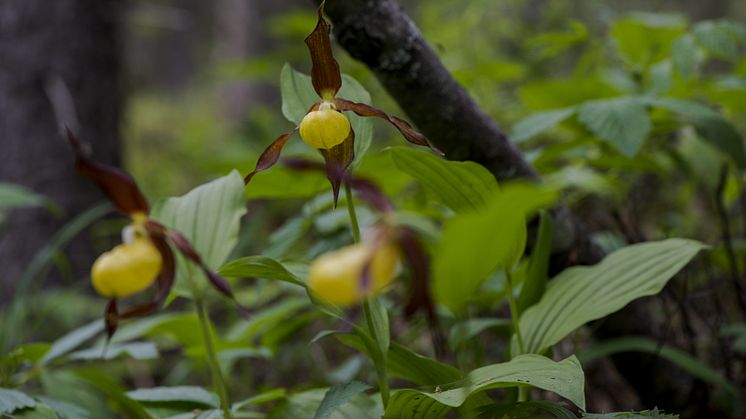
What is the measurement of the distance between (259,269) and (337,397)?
22 cm

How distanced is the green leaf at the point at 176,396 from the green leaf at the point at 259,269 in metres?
0.35

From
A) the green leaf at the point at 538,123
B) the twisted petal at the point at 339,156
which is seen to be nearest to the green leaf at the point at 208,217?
the twisted petal at the point at 339,156

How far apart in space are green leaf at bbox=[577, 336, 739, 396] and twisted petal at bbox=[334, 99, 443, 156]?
2.20ft

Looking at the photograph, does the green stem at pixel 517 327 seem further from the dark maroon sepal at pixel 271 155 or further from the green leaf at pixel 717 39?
the green leaf at pixel 717 39

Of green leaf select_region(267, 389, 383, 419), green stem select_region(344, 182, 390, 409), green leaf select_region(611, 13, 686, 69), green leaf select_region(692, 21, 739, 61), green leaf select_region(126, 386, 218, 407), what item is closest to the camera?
green stem select_region(344, 182, 390, 409)

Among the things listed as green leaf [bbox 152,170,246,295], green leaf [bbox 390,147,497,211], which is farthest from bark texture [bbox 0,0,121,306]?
green leaf [bbox 390,147,497,211]

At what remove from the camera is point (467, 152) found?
45.9 inches

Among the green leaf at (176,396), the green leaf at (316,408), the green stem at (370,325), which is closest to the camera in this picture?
the green stem at (370,325)

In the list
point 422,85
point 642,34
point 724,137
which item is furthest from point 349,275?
point 642,34

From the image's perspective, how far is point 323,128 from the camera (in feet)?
2.65

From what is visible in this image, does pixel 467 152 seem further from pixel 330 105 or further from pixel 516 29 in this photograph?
pixel 516 29

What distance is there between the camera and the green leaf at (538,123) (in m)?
1.27

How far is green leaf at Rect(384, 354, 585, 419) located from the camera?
0.75 m

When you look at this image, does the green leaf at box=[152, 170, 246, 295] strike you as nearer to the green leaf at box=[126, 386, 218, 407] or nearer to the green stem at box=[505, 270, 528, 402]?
the green leaf at box=[126, 386, 218, 407]
